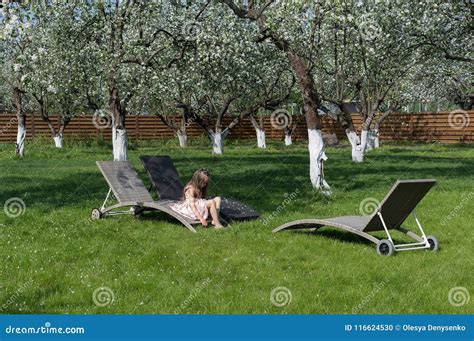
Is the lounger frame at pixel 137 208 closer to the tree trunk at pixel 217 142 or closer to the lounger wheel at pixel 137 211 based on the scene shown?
the lounger wheel at pixel 137 211

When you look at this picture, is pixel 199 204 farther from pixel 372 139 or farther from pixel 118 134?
pixel 372 139

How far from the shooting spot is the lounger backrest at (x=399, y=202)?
1003 centimetres

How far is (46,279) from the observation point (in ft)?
27.7

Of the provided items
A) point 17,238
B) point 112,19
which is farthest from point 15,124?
point 17,238

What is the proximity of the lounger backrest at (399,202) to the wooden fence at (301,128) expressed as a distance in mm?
34650

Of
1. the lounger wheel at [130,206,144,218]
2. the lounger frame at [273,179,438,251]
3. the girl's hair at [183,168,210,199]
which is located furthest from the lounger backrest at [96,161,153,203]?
the lounger frame at [273,179,438,251]

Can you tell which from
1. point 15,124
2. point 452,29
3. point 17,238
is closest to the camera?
point 17,238

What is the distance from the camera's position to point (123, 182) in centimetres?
1342

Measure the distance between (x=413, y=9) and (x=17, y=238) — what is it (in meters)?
17.2

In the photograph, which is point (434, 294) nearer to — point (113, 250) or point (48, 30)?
point (113, 250)

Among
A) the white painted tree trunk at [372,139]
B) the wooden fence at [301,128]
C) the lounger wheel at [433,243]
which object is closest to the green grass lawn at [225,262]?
the lounger wheel at [433,243]

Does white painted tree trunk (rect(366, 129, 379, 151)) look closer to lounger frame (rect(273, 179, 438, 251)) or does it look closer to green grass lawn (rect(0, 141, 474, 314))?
green grass lawn (rect(0, 141, 474, 314))

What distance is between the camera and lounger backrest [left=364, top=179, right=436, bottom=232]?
1003cm

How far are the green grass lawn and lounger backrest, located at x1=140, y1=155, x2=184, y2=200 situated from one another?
579 mm
